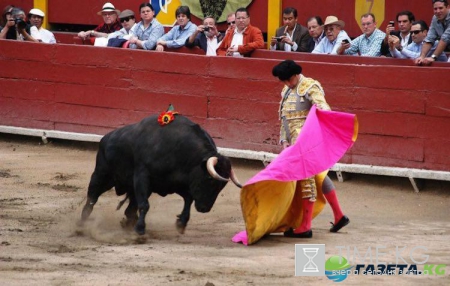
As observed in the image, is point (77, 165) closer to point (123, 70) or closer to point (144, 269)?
A: point (123, 70)

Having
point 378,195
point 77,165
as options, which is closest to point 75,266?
point 378,195

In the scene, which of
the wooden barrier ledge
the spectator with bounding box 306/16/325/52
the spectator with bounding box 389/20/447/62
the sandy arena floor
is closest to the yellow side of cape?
the sandy arena floor

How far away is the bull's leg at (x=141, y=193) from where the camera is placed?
7.01 meters

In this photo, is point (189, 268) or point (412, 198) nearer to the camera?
point (189, 268)

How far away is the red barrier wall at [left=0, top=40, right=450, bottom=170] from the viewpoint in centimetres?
909

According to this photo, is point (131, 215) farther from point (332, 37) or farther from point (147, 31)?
point (147, 31)

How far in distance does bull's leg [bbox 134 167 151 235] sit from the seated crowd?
307cm

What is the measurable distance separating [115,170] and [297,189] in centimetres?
129

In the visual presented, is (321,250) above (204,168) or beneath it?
beneath

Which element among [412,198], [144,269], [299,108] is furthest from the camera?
[412,198]

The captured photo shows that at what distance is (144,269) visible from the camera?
5988 millimetres

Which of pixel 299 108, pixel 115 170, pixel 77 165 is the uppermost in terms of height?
pixel 299 108

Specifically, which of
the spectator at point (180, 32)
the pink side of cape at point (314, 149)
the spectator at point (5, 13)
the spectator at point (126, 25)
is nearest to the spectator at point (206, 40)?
the spectator at point (180, 32)

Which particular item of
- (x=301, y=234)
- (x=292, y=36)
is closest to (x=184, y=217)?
(x=301, y=234)
